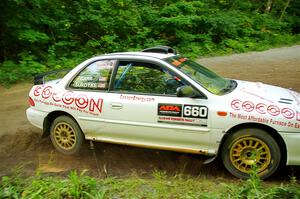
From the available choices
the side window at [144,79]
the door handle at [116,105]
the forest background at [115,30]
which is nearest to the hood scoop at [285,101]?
the side window at [144,79]

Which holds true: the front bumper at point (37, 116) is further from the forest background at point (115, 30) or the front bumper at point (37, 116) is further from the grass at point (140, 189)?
the forest background at point (115, 30)

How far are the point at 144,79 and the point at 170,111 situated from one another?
0.66 meters

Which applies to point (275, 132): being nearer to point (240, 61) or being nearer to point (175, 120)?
point (175, 120)

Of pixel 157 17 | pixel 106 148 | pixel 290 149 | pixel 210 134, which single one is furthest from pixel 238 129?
pixel 157 17

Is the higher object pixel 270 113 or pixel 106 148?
pixel 270 113

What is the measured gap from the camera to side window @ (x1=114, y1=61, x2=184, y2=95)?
17.3ft

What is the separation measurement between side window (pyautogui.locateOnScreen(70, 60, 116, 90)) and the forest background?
5.33 meters

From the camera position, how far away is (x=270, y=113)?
4.80m

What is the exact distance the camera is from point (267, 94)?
17.3 ft

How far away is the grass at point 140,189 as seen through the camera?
4.08m

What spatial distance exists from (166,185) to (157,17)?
37.5 ft

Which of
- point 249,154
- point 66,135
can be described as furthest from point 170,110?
point 66,135

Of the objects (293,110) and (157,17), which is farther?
(157,17)

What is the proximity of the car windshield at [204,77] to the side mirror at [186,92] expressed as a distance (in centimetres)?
23
